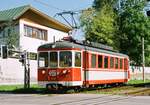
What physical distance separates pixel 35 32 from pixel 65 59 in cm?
2691

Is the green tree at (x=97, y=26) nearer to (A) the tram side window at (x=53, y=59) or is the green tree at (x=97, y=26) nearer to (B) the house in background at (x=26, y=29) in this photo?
(B) the house in background at (x=26, y=29)

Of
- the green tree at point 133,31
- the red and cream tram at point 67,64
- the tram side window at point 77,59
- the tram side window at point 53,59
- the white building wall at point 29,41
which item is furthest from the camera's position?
the green tree at point 133,31

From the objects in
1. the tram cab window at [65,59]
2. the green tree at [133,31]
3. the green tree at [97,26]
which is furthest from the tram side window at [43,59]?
the green tree at [133,31]

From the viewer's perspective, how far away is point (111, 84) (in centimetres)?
3722

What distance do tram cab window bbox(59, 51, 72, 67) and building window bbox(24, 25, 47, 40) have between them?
2454 centimetres

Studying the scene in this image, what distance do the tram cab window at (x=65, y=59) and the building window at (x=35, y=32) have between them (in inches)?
966

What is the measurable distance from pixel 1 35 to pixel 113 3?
2828 cm

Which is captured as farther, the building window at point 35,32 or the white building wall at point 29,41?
the building window at point 35,32

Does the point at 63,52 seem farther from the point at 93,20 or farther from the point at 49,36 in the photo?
the point at 93,20

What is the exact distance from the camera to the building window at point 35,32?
52406 millimetres

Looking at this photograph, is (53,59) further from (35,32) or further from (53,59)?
(35,32)

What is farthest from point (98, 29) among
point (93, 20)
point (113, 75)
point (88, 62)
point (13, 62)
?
point (88, 62)

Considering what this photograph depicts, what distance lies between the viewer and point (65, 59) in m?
27.9

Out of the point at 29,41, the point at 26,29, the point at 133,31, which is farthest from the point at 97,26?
the point at 26,29
